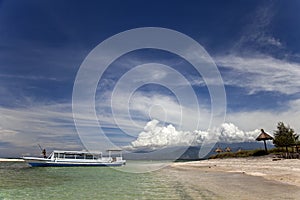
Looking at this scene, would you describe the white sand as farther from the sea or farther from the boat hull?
the boat hull

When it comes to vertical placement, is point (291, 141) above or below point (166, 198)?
above

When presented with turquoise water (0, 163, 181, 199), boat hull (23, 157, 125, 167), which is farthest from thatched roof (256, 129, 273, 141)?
boat hull (23, 157, 125, 167)

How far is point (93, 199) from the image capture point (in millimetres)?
13688

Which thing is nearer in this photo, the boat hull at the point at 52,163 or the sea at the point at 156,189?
the sea at the point at 156,189

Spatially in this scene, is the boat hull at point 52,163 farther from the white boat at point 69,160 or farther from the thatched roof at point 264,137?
the thatched roof at point 264,137

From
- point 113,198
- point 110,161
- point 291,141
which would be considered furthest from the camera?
point 110,161

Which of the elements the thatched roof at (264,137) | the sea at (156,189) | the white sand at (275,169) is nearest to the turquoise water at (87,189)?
the sea at (156,189)

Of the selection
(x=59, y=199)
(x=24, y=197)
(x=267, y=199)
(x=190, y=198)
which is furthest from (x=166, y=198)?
(x=24, y=197)

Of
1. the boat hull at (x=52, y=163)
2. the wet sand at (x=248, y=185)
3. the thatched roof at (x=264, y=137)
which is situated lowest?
the wet sand at (x=248, y=185)

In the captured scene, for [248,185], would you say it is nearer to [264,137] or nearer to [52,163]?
[264,137]

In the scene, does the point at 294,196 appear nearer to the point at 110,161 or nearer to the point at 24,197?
the point at 24,197

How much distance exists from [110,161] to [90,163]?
790 cm

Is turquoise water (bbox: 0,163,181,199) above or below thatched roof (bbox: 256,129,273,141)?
below

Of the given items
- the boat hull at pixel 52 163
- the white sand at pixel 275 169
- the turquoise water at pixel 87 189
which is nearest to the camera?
the turquoise water at pixel 87 189
